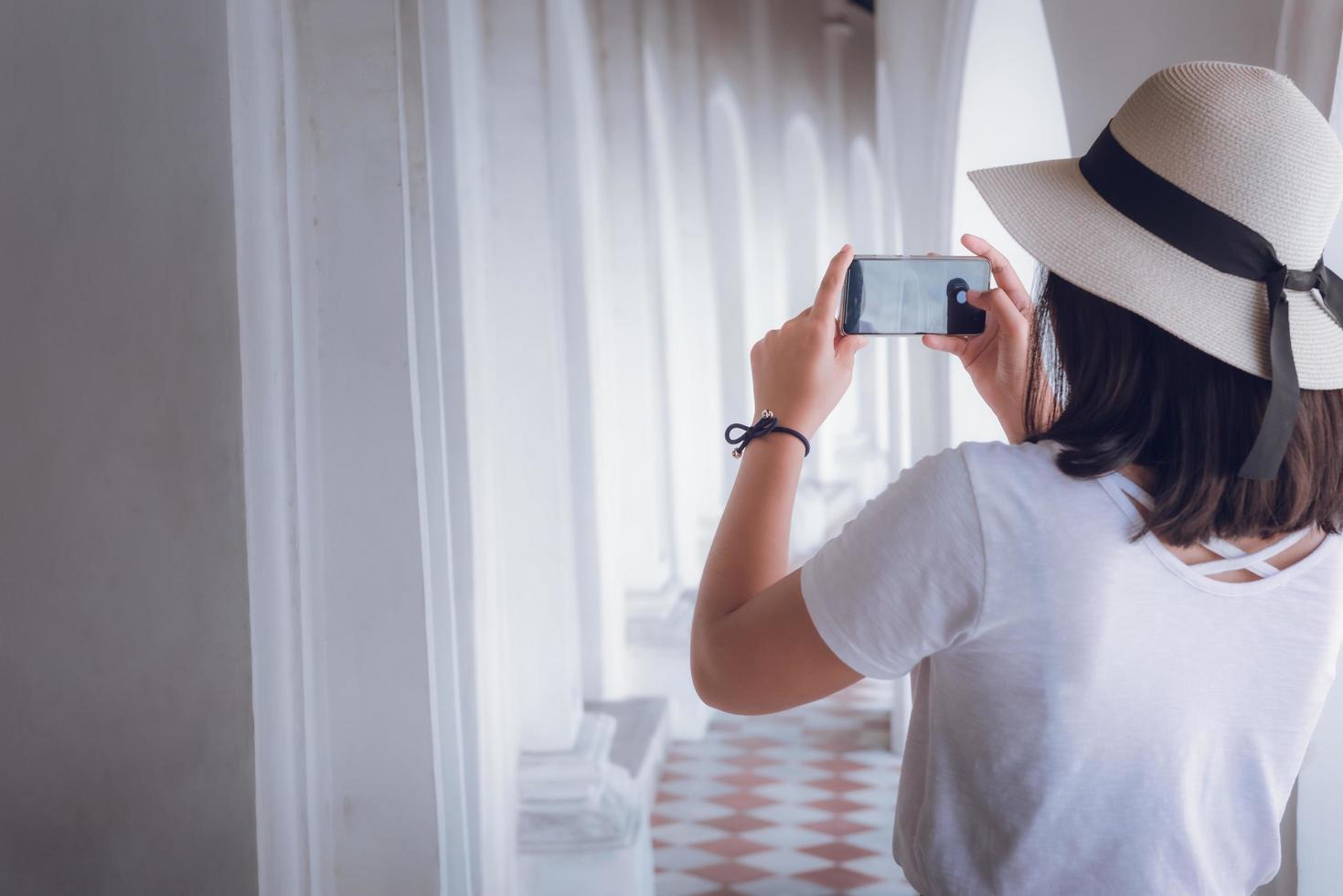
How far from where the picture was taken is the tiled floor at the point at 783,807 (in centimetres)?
489

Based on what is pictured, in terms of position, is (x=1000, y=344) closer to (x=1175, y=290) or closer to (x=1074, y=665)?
(x=1175, y=290)

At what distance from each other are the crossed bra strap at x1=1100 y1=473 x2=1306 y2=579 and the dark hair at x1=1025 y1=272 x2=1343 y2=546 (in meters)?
0.01

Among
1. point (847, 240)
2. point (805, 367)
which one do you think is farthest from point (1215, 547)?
point (847, 240)

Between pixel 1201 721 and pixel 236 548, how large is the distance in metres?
1.42

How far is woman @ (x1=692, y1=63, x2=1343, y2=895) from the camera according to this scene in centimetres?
110

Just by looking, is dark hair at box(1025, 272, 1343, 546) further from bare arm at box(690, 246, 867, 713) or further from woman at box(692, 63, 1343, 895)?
bare arm at box(690, 246, 867, 713)

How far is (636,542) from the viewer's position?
21.9 feet

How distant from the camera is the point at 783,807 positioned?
5.71 m

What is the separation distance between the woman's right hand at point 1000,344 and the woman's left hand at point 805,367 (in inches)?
Result: 9.7

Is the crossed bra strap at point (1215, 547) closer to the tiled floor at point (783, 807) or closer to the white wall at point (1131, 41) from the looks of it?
the white wall at point (1131, 41)

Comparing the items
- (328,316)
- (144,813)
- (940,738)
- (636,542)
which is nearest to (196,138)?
(328,316)

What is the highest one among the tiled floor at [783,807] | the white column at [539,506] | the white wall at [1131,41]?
the white wall at [1131,41]

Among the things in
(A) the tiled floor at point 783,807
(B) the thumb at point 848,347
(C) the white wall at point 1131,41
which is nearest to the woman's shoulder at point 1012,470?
(B) the thumb at point 848,347

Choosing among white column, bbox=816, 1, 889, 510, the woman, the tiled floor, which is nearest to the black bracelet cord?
the woman
